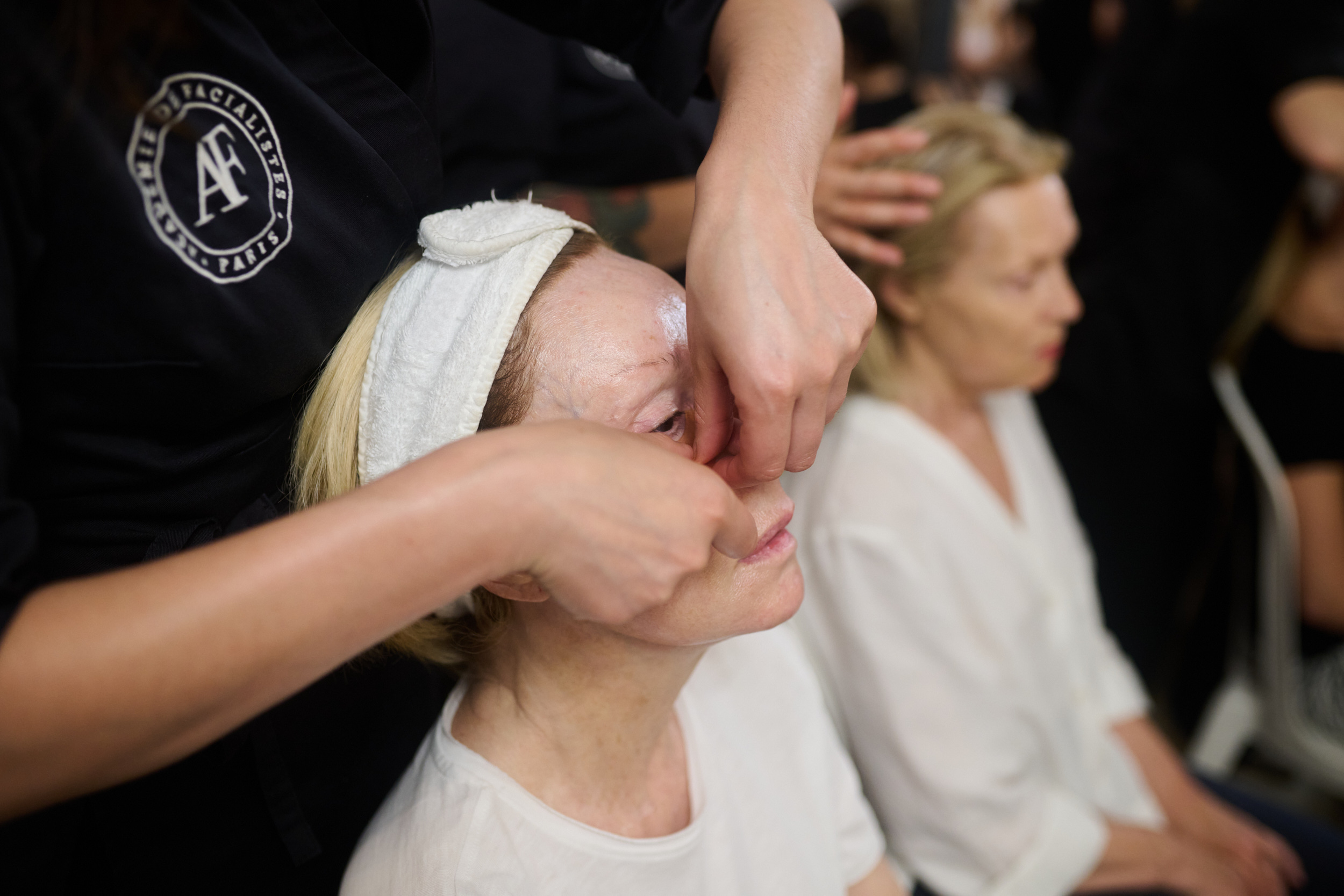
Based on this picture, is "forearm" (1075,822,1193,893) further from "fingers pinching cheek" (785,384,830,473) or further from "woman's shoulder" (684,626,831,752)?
"fingers pinching cheek" (785,384,830,473)

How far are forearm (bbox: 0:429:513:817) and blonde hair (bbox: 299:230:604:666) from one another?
0.24m

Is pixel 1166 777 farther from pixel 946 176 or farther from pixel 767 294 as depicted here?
pixel 767 294

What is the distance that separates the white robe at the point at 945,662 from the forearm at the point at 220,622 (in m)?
0.93

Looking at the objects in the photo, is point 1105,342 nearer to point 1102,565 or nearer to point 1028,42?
point 1102,565

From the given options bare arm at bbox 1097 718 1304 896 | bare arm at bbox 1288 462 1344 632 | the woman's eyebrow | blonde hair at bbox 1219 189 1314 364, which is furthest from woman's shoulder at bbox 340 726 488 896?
blonde hair at bbox 1219 189 1314 364

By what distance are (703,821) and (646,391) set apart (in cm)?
47

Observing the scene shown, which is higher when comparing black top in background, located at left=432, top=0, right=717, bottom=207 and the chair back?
black top in background, located at left=432, top=0, right=717, bottom=207

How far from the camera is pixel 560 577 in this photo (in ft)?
1.84

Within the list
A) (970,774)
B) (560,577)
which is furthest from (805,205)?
(970,774)

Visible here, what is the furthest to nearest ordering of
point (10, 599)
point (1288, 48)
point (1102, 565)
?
1. point (1102, 565)
2. point (1288, 48)
3. point (10, 599)

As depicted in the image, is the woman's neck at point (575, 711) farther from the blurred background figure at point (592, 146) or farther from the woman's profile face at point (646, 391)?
the blurred background figure at point (592, 146)

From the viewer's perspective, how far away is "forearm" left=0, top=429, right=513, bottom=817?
0.47 meters

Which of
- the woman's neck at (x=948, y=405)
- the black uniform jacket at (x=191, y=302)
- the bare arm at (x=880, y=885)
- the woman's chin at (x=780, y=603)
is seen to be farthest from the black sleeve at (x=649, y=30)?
the bare arm at (x=880, y=885)

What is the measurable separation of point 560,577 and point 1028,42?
3.96 meters
